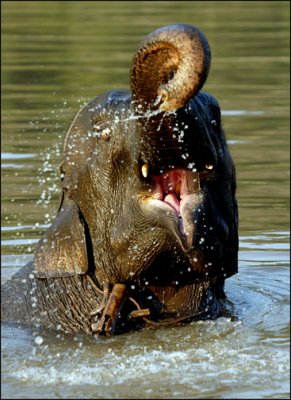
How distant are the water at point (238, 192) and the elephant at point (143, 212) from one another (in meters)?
0.17

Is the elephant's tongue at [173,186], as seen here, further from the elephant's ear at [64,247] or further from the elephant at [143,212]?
the elephant's ear at [64,247]

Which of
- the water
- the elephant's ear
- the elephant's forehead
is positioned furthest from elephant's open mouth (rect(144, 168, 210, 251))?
the water

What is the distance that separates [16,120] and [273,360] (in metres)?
9.65

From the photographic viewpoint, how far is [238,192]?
42.2ft

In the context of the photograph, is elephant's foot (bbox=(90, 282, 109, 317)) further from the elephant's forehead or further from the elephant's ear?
the elephant's forehead

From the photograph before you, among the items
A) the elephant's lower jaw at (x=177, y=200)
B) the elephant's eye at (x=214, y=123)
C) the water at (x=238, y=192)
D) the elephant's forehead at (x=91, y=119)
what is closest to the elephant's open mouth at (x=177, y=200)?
the elephant's lower jaw at (x=177, y=200)

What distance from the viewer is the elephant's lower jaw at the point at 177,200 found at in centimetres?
754

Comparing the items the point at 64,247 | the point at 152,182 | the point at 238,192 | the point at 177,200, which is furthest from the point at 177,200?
the point at 238,192

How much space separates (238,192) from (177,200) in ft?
17.3

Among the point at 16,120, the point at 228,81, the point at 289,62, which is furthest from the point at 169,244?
the point at 289,62

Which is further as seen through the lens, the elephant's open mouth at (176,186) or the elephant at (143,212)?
the elephant's open mouth at (176,186)

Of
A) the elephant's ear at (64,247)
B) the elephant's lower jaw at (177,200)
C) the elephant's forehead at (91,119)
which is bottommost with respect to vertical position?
the elephant's ear at (64,247)

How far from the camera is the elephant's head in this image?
7.08 m

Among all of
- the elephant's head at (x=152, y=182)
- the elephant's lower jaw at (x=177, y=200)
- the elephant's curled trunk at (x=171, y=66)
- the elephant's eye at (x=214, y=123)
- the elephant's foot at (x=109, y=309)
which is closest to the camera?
the elephant's curled trunk at (x=171, y=66)
